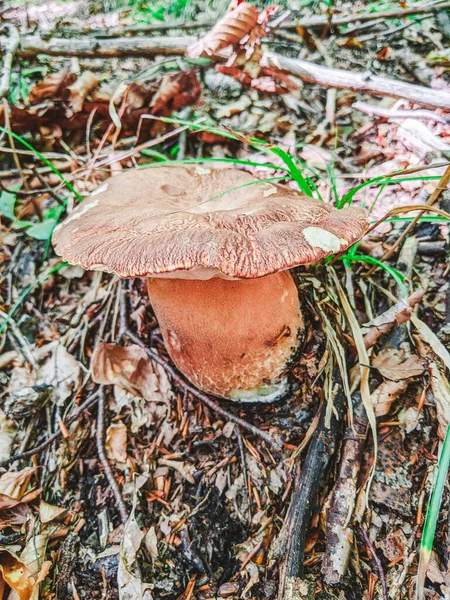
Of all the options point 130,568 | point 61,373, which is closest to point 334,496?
point 130,568

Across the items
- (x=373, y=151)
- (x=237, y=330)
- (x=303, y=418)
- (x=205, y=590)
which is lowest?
(x=205, y=590)

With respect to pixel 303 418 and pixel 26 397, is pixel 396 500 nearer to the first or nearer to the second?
pixel 303 418

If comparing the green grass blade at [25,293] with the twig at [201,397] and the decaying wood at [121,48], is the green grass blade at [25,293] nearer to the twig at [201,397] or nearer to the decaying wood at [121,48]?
the twig at [201,397]

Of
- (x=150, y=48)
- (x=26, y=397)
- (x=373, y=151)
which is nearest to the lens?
(x=26, y=397)

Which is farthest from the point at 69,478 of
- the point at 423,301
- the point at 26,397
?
the point at 423,301

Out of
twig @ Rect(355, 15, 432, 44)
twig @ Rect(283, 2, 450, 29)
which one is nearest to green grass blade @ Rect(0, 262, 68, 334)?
twig @ Rect(283, 2, 450, 29)
